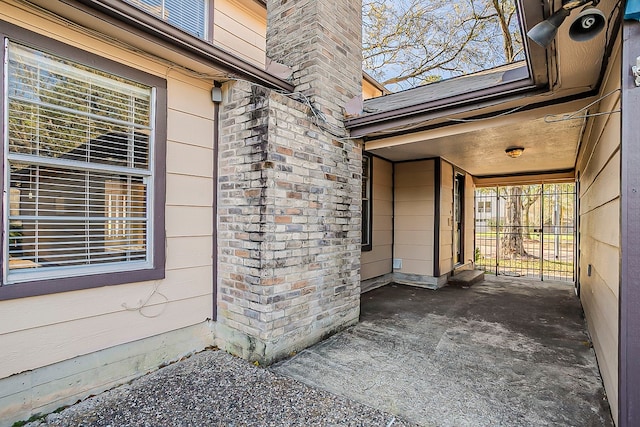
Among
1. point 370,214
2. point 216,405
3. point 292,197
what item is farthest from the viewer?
point 370,214

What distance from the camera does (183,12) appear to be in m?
4.18

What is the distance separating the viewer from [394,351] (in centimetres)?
315

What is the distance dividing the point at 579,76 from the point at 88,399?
4256 millimetres

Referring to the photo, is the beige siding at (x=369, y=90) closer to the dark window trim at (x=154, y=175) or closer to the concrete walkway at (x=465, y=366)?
the concrete walkway at (x=465, y=366)

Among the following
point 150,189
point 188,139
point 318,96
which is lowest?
point 150,189

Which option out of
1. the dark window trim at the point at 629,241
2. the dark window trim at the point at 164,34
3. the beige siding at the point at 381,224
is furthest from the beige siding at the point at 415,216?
the dark window trim at the point at 629,241

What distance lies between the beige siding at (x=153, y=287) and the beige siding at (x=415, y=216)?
13.5ft

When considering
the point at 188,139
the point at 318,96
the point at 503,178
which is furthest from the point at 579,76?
the point at 503,178

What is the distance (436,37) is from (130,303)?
9.92 meters

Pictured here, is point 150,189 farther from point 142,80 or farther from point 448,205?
point 448,205

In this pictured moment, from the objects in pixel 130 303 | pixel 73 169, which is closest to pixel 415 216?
pixel 130 303

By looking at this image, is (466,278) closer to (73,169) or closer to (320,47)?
(320,47)

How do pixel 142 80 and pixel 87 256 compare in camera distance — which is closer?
pixel 87 256

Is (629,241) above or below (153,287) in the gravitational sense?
above
